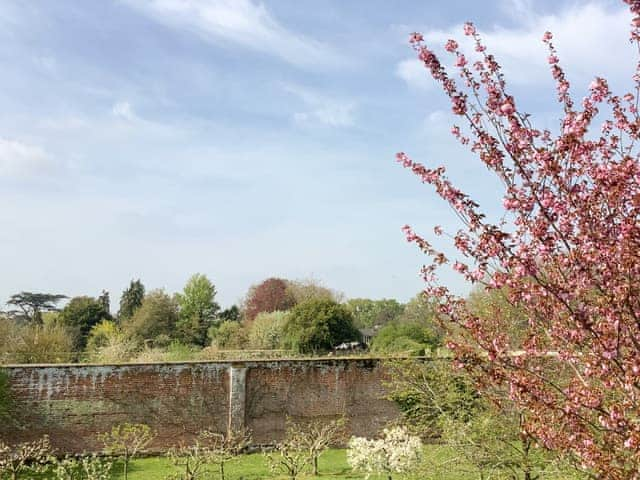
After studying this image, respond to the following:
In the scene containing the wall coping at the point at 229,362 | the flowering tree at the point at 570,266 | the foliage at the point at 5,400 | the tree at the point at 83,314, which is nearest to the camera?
the flowering tree at the point at 570,266

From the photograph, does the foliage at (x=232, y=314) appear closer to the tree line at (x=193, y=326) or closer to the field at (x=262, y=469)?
the tree line at (x=193, y=326)

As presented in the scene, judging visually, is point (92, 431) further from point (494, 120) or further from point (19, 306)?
point (19, 306)

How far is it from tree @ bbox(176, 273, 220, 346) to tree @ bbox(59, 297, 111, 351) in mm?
5709

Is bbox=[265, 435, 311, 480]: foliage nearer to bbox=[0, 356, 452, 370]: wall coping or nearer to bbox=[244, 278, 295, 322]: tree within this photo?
bbox=[0, 356, 452, 370]: wall coping

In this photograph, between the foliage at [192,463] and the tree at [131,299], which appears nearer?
the foliage at [192,463]

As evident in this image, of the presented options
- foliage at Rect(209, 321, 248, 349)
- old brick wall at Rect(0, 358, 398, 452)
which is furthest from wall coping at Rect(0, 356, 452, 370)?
foliage at Rect(209, 321, 248, 349)

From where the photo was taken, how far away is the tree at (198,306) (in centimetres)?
4088

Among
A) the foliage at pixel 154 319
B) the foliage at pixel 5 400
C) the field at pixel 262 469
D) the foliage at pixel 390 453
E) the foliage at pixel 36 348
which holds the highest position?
the foliage at pixel 154 319

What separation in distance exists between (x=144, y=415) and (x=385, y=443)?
762 cm

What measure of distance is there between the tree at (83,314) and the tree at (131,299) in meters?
9.15

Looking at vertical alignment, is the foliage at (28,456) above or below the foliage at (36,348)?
below

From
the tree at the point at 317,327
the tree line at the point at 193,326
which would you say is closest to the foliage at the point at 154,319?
the tree line at the point at 193,326

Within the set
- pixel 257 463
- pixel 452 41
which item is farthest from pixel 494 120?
pixel 257 463

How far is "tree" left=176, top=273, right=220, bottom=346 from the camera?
134 ft
